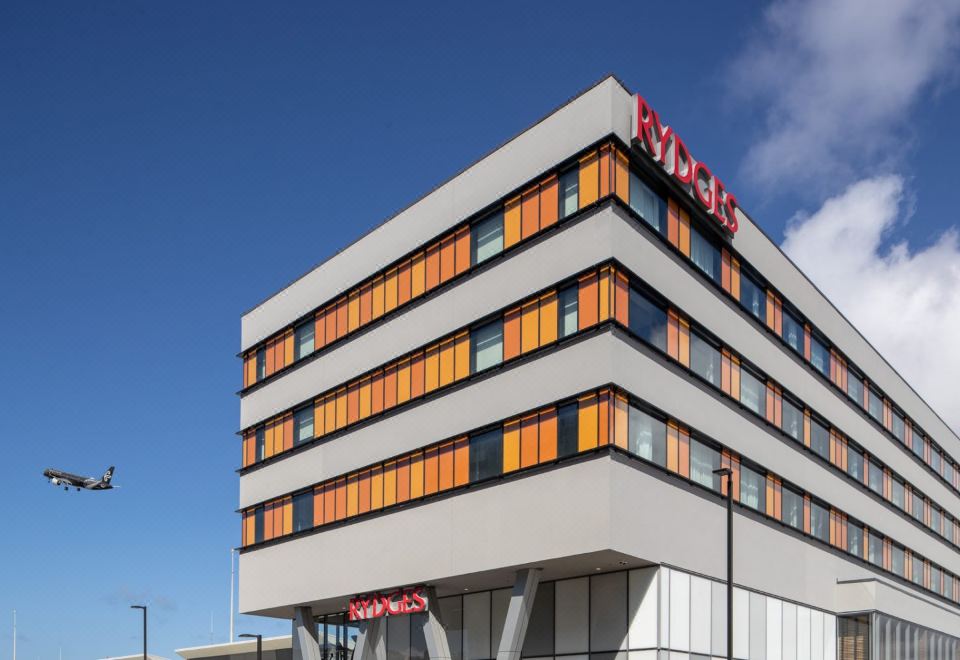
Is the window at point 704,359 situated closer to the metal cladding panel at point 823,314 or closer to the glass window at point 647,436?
the glass window at point 647,436

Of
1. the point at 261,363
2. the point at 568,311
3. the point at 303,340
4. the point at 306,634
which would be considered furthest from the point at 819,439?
the point at 261,363

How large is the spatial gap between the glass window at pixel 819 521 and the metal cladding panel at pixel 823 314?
27.8ft

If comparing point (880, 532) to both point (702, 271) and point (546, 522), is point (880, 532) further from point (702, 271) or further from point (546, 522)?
point (546, 522)

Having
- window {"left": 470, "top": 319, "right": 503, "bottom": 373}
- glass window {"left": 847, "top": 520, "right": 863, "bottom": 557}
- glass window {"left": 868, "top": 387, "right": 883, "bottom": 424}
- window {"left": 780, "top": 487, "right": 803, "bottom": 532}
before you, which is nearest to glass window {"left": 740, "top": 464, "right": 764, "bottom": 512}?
window {"left": 780, "top": 487, "right": 803, "bottom": 532}

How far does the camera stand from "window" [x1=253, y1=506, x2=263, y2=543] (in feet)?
181

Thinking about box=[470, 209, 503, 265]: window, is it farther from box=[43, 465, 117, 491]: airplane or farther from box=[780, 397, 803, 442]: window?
box=[43, 465, 117, 491]: airplane

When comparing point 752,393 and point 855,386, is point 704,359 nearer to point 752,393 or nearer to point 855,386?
point 752,393

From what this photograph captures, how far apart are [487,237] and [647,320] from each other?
7458 millimetres

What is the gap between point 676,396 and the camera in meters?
40.6

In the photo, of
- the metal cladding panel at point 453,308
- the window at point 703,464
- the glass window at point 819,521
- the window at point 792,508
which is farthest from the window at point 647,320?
the glass window at point 819,521

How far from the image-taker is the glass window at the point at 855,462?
2229 inches

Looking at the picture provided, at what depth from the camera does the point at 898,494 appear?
65000 millimetres

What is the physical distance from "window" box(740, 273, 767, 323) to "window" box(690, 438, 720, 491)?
23.1ft

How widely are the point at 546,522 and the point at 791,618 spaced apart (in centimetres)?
1441
